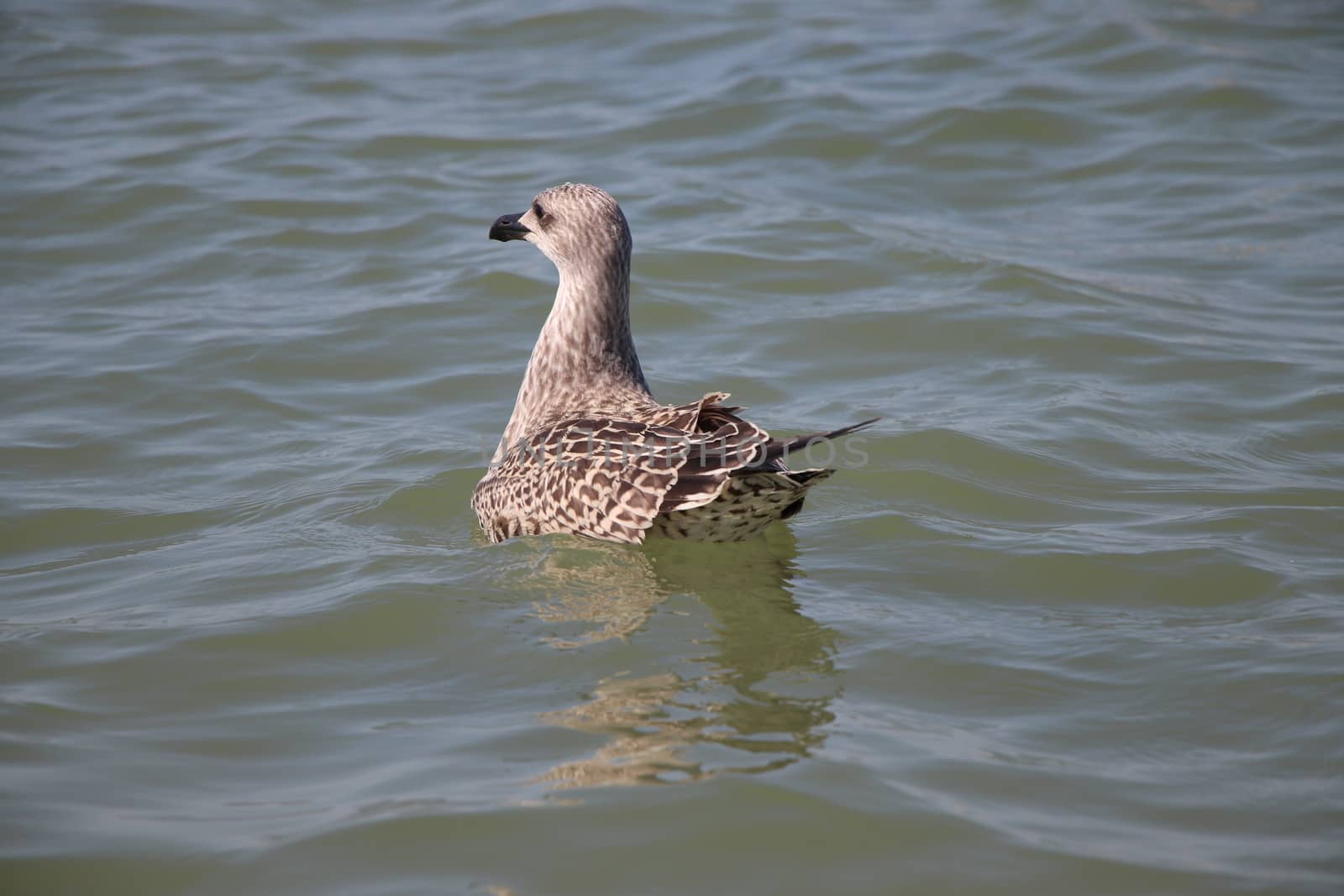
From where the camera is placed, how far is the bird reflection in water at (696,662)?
4.73m

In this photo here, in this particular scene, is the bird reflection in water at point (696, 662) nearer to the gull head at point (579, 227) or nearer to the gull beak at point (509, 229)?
the gull head at point (579, 227)

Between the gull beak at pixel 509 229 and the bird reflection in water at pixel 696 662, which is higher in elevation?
the gull beak at pixel 509 229

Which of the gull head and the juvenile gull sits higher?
the gull head

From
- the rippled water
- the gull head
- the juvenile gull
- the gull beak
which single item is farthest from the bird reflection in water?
the gull beak

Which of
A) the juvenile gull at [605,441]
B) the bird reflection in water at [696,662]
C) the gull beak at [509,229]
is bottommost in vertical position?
the bird reflection in water at [696,662]

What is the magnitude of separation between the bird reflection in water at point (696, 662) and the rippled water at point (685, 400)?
3 cm

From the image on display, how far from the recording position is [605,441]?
606 centimetres

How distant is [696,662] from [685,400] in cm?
346

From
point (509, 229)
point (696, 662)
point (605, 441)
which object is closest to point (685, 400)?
A: point (509, 229)

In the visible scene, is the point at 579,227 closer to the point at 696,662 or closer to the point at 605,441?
the point at 605,441

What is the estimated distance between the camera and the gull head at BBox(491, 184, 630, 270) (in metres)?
7.01

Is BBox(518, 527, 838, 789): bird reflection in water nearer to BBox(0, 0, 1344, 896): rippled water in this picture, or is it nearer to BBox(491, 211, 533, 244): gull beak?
BBox(0, 0, 1344, 896): rippled water

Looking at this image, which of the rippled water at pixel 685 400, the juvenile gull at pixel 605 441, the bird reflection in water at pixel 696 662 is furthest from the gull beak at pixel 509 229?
the bird reflection in water at pixel 696 662

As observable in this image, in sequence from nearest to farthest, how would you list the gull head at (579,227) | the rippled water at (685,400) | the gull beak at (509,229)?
the rippled water at (685,400), the gull head at (579,227), the gull beak at (509,229)
